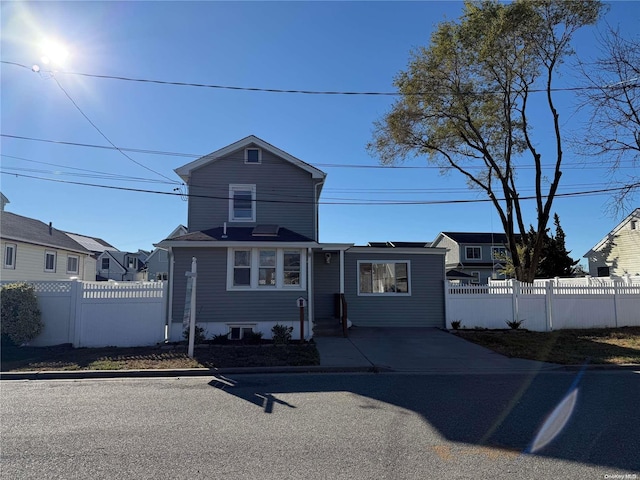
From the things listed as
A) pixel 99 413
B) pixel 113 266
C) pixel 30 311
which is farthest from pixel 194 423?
pixel 113 266

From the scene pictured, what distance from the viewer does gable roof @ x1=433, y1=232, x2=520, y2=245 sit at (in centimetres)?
4388

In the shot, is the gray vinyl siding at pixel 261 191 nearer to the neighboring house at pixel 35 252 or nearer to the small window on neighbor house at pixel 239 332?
the small window on neighbor house at pixel 239 332

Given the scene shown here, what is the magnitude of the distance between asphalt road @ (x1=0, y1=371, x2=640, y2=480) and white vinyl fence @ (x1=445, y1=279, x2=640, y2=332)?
7.15m

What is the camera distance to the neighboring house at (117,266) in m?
47.8

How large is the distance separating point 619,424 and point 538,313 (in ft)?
34.8

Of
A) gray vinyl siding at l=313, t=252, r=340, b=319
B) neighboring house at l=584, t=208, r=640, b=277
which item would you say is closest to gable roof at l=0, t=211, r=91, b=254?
gray vinyl siding at l=313, t=252, r=340, b=319

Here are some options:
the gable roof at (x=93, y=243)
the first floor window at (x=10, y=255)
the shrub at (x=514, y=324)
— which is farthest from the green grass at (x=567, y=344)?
the gable roof at (x=93, y=243)

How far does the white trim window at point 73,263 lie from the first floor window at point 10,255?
6261mm

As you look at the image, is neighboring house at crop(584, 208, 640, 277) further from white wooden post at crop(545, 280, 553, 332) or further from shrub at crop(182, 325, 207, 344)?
shrub at crop(182, 325, 207, 344)

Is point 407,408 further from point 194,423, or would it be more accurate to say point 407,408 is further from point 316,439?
point 194,423

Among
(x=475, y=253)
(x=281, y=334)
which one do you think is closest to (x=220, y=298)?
(x=281, y=334)

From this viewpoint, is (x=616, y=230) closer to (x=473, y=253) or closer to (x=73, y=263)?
(x=473, y=253)

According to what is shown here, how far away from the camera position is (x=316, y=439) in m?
4.84

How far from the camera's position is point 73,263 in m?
27.9
